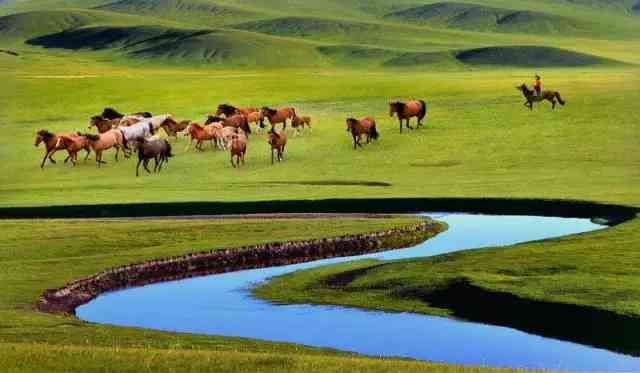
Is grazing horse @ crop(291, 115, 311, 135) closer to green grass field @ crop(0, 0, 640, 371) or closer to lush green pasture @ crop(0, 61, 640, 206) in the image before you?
lush green pasture @ crop(0, 61, 640, 206)

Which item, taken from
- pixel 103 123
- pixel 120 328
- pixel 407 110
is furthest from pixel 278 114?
pixel 120 328

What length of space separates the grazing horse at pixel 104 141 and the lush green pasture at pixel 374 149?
32.4 inches

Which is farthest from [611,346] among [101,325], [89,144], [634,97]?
[634,97]

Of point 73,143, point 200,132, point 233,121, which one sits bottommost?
point 73,143

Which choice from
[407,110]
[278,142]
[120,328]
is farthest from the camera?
[407,110]

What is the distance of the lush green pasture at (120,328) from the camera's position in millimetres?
20562

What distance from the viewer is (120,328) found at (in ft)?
88.8

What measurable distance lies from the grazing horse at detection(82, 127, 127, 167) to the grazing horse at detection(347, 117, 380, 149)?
37.2ft

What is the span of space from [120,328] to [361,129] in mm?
40187

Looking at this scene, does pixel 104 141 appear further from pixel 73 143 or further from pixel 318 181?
pixel 318 181

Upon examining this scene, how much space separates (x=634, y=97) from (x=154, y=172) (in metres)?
32.2

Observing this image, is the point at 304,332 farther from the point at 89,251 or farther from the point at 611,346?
the point at 89,251

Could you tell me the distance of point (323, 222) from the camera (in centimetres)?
4425

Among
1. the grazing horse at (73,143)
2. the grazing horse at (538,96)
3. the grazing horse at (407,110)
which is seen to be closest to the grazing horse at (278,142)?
the grazing horse at (407,110)
